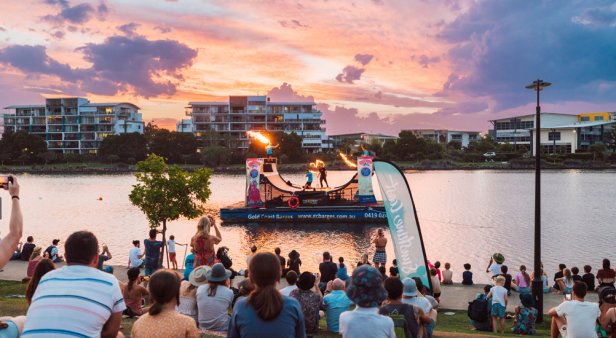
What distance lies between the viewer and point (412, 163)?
514ft

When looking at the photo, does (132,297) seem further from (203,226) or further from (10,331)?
(10,331)

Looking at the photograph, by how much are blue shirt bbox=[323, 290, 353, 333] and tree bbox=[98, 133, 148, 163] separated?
139876mm

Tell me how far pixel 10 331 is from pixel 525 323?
1029 cm

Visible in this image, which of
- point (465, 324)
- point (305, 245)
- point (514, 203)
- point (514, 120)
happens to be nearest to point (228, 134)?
point (514, 120)

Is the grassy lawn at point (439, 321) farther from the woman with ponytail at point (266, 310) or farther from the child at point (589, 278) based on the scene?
the child at point (589, 278)

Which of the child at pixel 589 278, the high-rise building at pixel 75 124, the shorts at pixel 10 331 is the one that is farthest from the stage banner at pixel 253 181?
the high-rise building at pixel 75 124

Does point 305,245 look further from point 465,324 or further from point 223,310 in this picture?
point 223,310

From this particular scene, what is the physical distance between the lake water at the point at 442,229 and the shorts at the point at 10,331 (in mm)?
14805

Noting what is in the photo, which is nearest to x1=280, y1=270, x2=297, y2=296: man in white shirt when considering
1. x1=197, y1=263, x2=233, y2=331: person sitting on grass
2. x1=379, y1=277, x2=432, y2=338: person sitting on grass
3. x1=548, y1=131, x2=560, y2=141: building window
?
x1=197, y1=263, x2=233, y2=331: person sitting on grass

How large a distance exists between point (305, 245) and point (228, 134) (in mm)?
121740

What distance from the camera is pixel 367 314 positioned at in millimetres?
5086

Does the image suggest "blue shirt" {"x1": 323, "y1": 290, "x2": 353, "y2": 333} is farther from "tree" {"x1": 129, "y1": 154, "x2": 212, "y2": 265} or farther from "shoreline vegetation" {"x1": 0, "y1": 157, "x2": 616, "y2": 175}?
"shoreline vegetation" {"x1": 0, "y1": 157, "x2": 616, "y2": 175}

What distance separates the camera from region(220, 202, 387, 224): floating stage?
4394 cm

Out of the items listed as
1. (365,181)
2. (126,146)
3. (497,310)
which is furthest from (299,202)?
(126,146)
